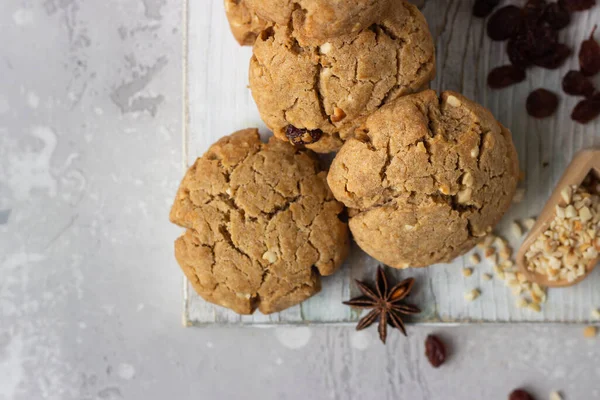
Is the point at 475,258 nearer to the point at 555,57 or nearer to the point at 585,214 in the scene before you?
the point at 585,214

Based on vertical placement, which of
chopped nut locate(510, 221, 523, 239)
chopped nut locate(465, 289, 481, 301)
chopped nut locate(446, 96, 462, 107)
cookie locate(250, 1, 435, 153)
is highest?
cookie locate(250, 1, 435, 153)

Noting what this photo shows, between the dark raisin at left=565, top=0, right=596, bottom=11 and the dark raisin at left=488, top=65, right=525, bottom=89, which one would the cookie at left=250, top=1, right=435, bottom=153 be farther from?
the dark raisin at left=565, top=0, right=596, bottom=11

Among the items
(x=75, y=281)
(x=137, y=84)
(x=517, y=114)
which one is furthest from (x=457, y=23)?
(x=75, y=281)

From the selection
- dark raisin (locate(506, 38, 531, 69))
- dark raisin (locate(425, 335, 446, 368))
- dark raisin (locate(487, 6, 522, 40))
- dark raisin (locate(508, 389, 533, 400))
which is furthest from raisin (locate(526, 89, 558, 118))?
dark raisin (locate(508, 389, 533, 400))

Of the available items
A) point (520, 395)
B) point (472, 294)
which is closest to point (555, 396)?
point (520, 395)

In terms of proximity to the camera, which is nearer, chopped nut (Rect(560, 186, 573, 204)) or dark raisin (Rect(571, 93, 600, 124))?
chopped nut (Rect(560, 186, 573, 204))

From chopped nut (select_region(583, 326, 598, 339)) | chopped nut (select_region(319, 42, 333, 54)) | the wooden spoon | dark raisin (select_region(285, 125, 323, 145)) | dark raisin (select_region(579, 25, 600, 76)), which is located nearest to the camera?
chopped nut (select_region(319, 42, 333, 54))

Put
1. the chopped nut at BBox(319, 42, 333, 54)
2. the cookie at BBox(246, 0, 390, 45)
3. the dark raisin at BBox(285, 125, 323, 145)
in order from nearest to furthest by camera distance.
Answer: the cookie at BBox(246, 0, 390, 45) → the chopped nut at BBox(319, 42, 333, 54) → the dark raisin at BBox(285, 125, 323, 145)

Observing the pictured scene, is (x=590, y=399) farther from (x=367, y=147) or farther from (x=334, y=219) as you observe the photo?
(x=367, y=147)
